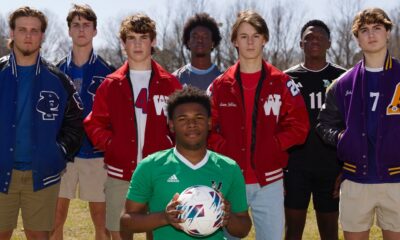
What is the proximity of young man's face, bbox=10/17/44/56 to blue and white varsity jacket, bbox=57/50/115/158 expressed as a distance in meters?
1.08

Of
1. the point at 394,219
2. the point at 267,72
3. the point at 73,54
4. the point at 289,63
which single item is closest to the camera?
the point at 394,219

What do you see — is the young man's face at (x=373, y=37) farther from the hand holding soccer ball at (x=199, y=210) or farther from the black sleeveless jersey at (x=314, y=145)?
the hand holding soccer ball at (x=199, y=210)

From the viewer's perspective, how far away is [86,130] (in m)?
5.75

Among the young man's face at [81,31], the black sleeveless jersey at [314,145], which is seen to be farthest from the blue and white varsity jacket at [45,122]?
the black sleeveless jersey at [314,145]

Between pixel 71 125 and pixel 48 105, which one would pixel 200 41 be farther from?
pixel 48 105

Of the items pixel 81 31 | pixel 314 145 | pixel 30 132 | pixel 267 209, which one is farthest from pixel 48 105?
pixel 314 145

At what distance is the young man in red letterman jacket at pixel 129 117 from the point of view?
18.5 ft

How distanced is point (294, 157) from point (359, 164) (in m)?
1.20

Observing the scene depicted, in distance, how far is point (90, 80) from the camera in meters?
6.68

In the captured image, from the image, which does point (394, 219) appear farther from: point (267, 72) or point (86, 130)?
point (86, 130)

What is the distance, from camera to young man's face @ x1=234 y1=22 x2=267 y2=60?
5727mm

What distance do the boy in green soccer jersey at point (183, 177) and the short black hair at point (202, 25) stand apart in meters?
3.32

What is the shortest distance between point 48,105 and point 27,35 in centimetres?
70

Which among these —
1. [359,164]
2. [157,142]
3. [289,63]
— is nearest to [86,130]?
A: [157,142]
